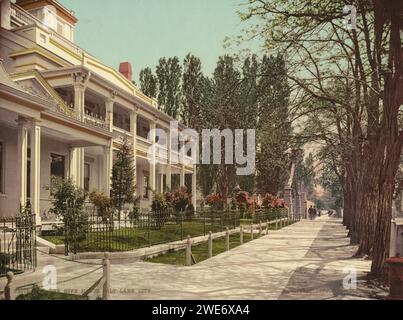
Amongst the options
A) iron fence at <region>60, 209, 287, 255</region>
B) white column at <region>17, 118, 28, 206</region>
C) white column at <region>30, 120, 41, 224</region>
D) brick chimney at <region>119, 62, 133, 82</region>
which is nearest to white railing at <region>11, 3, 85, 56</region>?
brick chimney at <region>119, 62, 133, 82</region>

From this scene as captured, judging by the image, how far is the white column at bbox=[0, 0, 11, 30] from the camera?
20.1 metres

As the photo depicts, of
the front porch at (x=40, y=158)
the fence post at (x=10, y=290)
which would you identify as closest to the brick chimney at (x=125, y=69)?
the front porch at (x=40, y=158)

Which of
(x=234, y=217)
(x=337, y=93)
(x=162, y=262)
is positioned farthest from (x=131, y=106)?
(x=162, y=262)

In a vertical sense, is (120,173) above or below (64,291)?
above

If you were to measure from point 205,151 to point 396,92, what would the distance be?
1910cm

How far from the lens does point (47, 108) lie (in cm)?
1631

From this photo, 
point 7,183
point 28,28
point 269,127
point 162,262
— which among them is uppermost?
point 28,28

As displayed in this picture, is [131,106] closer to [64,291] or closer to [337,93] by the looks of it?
[337,93]

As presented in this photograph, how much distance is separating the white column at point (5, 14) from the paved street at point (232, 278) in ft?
42.7

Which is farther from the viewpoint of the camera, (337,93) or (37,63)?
(37,63)

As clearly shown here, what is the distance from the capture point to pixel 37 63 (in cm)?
2009

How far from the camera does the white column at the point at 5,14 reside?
793 inches

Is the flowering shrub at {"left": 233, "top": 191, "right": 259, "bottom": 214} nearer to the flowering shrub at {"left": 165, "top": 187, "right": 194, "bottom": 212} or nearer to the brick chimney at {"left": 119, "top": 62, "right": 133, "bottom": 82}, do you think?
the flowering shrub at {"left": 165, "top": 187, "right": 194, "bottom": 212}

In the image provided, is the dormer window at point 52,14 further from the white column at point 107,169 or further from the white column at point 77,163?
the white column at point 107,169
